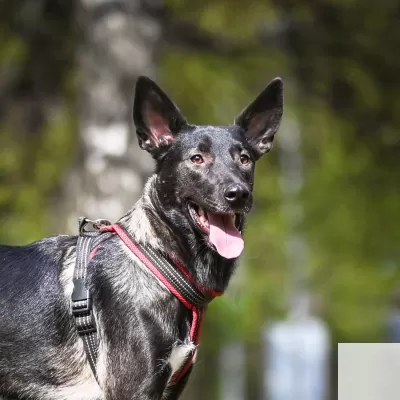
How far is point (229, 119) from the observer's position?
52.2 feet

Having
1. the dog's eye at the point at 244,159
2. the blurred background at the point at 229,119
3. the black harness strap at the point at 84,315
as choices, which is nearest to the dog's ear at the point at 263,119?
the dog's eye at the point at 244,159

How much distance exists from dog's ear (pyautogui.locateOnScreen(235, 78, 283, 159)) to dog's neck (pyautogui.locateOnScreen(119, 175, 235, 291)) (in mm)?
738

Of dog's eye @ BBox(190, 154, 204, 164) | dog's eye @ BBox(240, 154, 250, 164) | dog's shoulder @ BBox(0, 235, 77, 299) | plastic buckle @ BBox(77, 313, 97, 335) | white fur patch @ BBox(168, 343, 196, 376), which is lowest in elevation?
white fur patch @ BBox(168, 343, 196, 376)

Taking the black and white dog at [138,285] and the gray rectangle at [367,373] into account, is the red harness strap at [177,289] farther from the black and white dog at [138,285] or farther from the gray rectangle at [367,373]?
the gray rectangle at [367,373]

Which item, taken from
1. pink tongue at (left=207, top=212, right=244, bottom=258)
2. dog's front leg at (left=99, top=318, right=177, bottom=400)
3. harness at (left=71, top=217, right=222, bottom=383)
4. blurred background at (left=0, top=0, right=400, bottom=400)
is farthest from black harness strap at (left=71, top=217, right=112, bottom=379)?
blurred background at (left=0, top=0, right=400, bottom=400)

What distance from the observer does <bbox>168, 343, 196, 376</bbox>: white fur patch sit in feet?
15.8

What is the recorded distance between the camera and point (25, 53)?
12.5 metres

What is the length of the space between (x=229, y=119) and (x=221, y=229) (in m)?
11.0

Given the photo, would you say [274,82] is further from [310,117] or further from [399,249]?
[310,117]

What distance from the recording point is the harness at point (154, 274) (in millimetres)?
4836

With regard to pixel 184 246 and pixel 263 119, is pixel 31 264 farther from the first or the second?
pixel 263 119

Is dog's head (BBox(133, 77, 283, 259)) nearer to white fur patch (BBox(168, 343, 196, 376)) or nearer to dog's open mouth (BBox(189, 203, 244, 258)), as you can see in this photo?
dog's open mouth (BBox(189, 203, 244, 258))

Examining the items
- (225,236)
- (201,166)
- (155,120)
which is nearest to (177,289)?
(225,236)

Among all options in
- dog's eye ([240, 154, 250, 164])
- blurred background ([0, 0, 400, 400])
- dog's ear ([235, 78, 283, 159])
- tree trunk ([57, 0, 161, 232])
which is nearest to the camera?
dog's eye ([240, 154, 250, 164])
